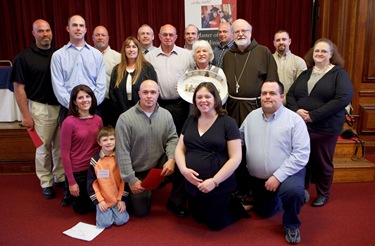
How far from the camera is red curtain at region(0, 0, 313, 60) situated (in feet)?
16.5

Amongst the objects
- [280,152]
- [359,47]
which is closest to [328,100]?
[280,152]

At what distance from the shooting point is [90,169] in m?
2.49

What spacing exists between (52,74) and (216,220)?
1741mm

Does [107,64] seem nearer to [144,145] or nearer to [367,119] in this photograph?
[144,145]

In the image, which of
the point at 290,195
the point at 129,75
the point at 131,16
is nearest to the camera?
the point at 290,195

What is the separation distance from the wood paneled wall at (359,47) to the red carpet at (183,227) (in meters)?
1.39

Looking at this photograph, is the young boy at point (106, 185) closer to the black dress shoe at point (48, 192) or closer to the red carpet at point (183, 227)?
the red carpet at point (183, 227)

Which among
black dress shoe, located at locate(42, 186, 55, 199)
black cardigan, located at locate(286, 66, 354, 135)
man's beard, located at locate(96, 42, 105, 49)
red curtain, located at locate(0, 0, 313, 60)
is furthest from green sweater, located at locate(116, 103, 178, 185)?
red curtain, located at locate(0, 0, 313, 60)

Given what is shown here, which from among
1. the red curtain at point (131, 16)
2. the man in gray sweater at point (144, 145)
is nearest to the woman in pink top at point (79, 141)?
the man in gray sweater at point (144, 145)

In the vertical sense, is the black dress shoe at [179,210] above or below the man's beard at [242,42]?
below

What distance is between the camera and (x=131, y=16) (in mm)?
5125

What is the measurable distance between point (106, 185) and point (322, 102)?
1759mm

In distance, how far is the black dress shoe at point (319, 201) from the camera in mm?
2721

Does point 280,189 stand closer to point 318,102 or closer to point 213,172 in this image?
point 213,172
